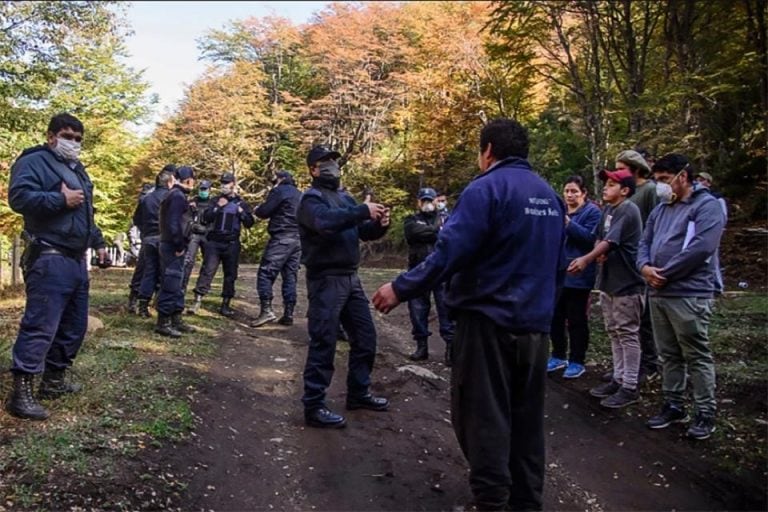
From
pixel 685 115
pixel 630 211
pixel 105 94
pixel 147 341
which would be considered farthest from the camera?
pixel 105 94

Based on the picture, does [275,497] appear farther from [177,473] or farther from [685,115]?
[685,115]

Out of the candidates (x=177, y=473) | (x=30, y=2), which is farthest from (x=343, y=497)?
(x=30, y=2)

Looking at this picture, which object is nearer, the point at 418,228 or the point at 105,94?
the point at 418,228

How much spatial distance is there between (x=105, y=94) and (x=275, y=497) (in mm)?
18977

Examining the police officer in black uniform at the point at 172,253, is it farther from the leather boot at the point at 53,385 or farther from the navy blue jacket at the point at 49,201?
the navy blue jacket at the point at 49,201

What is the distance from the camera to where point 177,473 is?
3635mm

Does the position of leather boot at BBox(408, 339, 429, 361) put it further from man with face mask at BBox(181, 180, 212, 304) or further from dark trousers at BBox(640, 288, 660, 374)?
man with face mask at BBox(181, 180, 212, 304)

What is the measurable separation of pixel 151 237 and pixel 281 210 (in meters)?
1.87

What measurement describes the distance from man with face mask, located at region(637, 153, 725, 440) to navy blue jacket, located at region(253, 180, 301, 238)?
475cm

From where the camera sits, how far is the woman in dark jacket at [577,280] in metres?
5.86

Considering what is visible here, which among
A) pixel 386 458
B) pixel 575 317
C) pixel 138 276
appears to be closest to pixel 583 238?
pixel 575 317

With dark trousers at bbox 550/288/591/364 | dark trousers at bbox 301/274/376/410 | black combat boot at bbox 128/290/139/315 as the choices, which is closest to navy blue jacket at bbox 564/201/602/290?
dark trousers at bbox 550/288/591/364

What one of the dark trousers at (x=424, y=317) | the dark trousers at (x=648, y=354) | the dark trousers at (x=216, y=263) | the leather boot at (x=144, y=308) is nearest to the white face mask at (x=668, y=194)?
the dark trousers at (x=648, y=354)

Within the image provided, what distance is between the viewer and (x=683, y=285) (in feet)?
14.9
